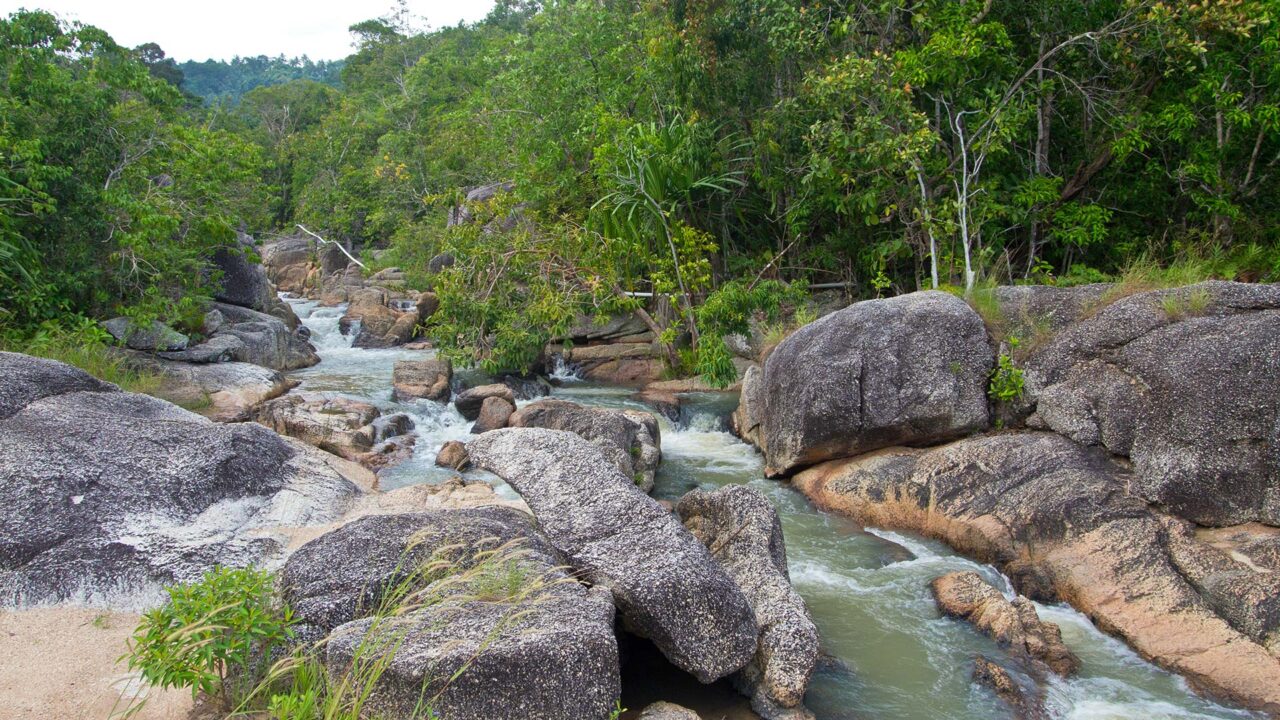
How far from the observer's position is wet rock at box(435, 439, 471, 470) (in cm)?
885

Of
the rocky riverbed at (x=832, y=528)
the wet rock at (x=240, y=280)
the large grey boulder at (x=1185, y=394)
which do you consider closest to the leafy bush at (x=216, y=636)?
the rocky riverbed at (x=832, y=528)

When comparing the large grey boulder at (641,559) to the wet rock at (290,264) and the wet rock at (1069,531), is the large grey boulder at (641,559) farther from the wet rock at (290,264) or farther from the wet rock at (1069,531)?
the wet rock at (290,264)

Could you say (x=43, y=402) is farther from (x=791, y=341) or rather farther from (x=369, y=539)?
(x=791, y=341)

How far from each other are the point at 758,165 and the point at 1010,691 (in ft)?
33.1

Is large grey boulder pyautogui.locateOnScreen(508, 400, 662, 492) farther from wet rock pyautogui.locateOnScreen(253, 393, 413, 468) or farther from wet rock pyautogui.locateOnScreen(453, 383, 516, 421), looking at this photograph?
wet rock pyautogui.locateOnScreen(253, 393, 413, 468)

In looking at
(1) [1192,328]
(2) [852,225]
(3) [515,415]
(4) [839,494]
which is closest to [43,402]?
(3) [515,415]

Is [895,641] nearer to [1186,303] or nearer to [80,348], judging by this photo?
[1186,303]

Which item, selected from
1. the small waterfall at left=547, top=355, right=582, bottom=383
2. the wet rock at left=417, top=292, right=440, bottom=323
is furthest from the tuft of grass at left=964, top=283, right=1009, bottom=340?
the wet rock at left=417, top=292, right=440, bottom=323

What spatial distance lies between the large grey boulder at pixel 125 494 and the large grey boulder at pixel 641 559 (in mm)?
1642

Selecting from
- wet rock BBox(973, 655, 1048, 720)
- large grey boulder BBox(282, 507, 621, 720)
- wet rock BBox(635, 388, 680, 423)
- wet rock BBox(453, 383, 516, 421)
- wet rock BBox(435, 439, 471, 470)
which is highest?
large grey boulder BBox(282, 507, 621, 720)

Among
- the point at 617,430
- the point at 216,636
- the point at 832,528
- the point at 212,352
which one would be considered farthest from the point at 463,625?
the point at 212,352

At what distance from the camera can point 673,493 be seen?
8328 millimetres

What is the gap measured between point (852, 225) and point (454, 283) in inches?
245

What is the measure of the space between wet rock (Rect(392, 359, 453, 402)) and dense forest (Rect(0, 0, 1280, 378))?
1.59 ft
